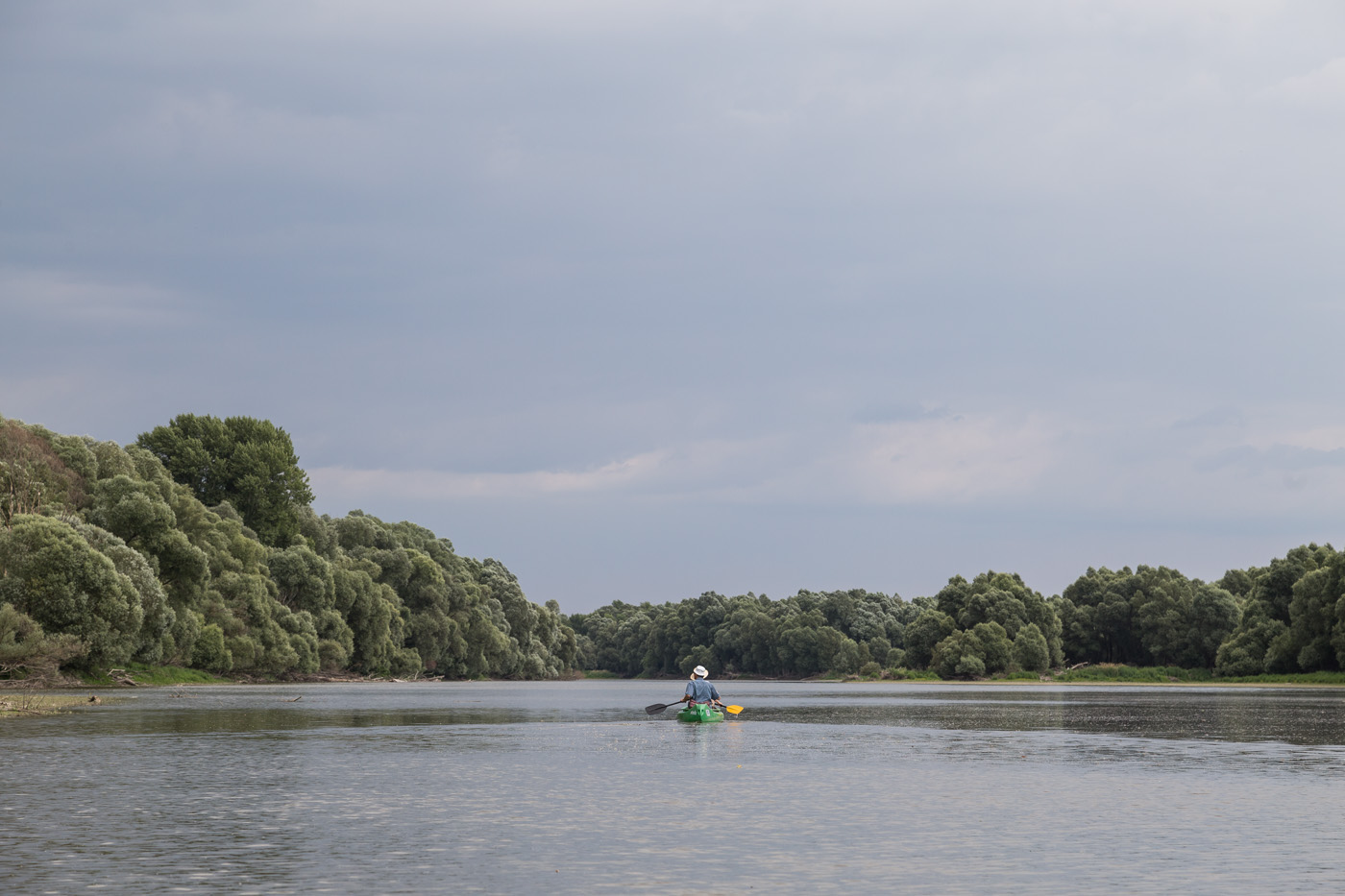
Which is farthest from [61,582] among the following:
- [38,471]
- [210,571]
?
[210,571]

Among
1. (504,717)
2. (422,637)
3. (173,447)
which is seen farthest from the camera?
(422,637)

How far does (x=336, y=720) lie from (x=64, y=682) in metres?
38.0

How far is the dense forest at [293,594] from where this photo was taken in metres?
80.3

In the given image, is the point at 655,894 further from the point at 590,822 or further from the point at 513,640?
the point at 513,640

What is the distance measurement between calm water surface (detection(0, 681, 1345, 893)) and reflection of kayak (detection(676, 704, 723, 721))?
621 centimetres

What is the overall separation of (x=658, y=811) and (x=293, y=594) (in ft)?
385

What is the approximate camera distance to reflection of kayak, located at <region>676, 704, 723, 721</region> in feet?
192

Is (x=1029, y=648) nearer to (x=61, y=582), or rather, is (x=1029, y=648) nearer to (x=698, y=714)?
(x=698, y=714)

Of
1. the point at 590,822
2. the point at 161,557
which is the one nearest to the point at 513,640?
the point at 161,557

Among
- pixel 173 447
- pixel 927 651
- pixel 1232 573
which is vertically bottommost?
pixel 927 651

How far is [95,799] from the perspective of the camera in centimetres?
2589

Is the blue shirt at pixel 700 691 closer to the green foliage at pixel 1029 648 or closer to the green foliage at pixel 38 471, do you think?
the green foliage at pixel 38 471

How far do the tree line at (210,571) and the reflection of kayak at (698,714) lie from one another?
119 feet

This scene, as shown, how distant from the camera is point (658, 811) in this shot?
2608 centimetres
